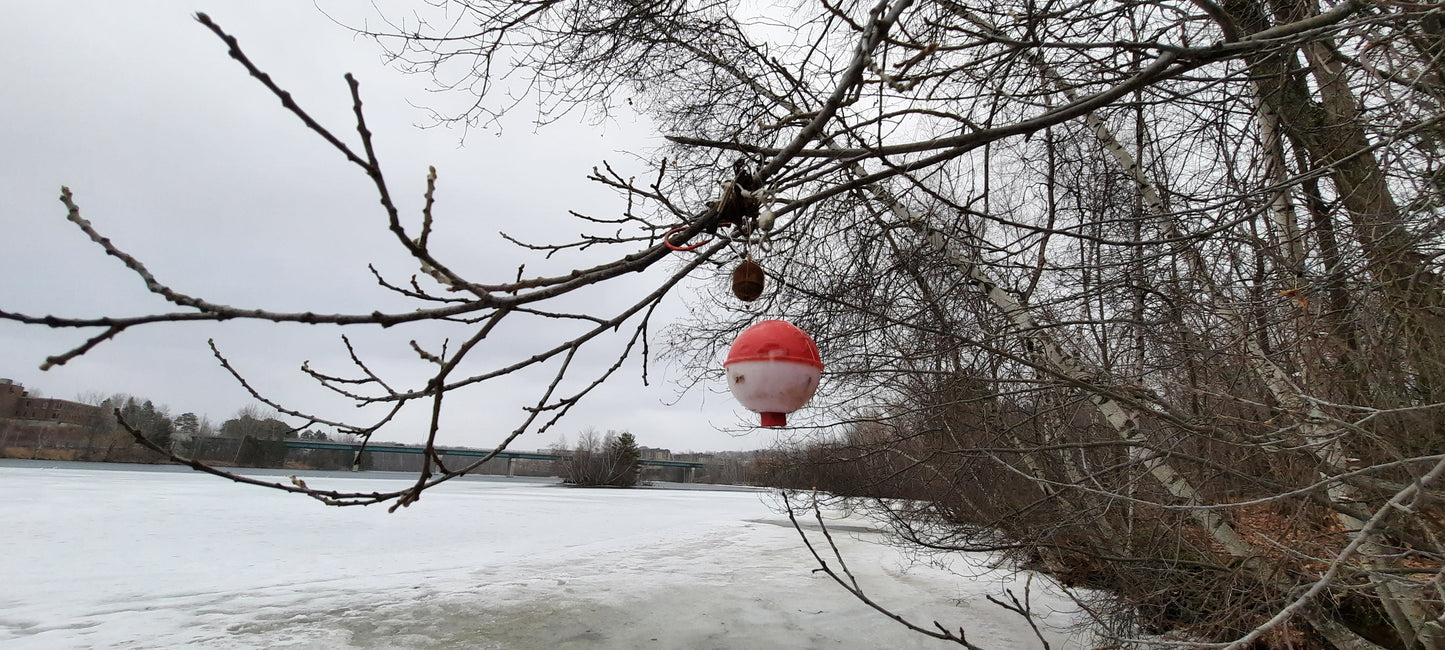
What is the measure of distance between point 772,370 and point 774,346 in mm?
71

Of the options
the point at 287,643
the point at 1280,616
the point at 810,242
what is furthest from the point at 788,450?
the point at 1280,616

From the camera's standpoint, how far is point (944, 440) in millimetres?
6066

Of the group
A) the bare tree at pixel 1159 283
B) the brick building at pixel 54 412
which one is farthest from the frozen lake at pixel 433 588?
the brick building at pixel 54 412

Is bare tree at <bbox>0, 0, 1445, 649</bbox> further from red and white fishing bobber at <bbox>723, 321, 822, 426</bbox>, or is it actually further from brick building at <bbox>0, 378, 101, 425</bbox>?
brick building at <bbox>0, 378, 101, 425</bbox>

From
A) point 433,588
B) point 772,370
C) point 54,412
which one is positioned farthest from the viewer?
point 54,412

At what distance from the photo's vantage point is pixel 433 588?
21.6 feet

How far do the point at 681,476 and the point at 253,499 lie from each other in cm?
5257

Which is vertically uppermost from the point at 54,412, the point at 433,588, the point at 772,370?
the point at 54,412

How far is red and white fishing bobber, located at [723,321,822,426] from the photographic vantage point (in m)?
1.74

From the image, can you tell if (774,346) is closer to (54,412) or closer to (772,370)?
(772,370)

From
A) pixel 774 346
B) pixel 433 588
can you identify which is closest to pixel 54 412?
pixel 433 588

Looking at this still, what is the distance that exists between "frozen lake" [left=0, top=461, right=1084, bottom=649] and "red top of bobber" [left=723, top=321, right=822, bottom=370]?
3.91 metres

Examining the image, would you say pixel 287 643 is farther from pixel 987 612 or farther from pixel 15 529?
pixel 15 529

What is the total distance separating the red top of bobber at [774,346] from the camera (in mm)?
1749
